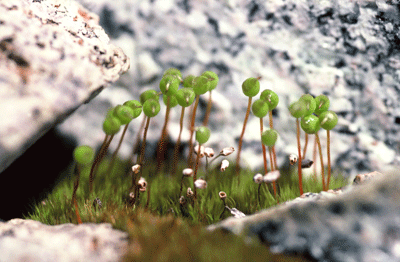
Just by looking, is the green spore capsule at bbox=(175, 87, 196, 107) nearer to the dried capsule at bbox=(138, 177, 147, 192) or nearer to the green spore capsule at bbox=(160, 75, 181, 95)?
the green spore capsule at bbox=(160, 75, 181, 95)

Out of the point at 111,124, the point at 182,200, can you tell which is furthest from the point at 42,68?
the point at 182,200

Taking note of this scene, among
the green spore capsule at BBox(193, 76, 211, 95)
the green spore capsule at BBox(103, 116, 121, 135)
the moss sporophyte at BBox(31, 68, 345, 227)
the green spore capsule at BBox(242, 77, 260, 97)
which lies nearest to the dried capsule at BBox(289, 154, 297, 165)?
the moss sporophyte at BBox(31, 68, 345, 227)

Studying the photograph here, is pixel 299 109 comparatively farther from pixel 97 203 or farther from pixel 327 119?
pixel 97 203

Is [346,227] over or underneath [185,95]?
underneath

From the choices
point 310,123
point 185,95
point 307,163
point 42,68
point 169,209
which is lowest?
point 169,209

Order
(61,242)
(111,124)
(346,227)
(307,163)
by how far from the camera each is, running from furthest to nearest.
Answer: (307,163) → (111,124) → (61,242) → (346,227)

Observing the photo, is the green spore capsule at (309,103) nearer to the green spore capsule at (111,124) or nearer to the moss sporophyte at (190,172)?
the moss sporophyte at (190,172)
